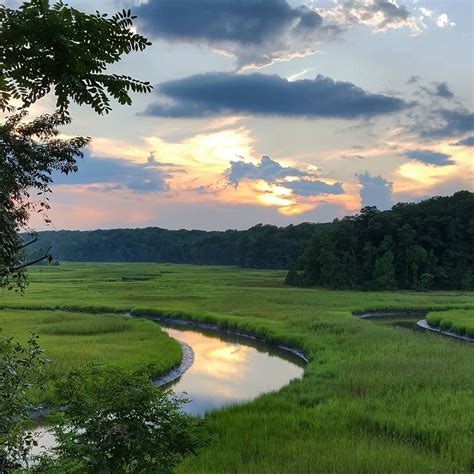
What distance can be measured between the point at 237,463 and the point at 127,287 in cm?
6611

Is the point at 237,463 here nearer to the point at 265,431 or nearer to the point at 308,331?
the point at 265,431

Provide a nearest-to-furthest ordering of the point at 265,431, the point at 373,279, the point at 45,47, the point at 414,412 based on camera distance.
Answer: the point at 45,47, the point at 265,431, the point at 414,412, the point at 373,279

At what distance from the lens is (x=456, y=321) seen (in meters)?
40.4

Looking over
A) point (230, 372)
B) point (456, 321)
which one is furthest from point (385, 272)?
point (230, 372)

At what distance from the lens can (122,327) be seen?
36.5m

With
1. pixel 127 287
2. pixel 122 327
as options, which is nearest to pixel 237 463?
pixel 122 327

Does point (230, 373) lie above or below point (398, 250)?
below

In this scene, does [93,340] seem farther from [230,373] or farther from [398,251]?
[398,251]

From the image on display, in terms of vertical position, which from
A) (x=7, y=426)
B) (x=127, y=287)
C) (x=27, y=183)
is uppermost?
(x=27, y=183)

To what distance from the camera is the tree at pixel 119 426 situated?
25.2ft

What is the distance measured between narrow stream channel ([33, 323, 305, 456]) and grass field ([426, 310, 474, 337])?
15.8 meters

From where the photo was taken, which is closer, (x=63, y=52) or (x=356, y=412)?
(x=63, y=52)

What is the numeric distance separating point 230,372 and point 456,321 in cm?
2355

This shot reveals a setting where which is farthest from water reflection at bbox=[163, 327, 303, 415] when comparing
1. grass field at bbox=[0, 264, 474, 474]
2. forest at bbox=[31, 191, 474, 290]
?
forest at bbox=[31, 191, 474, 290]
